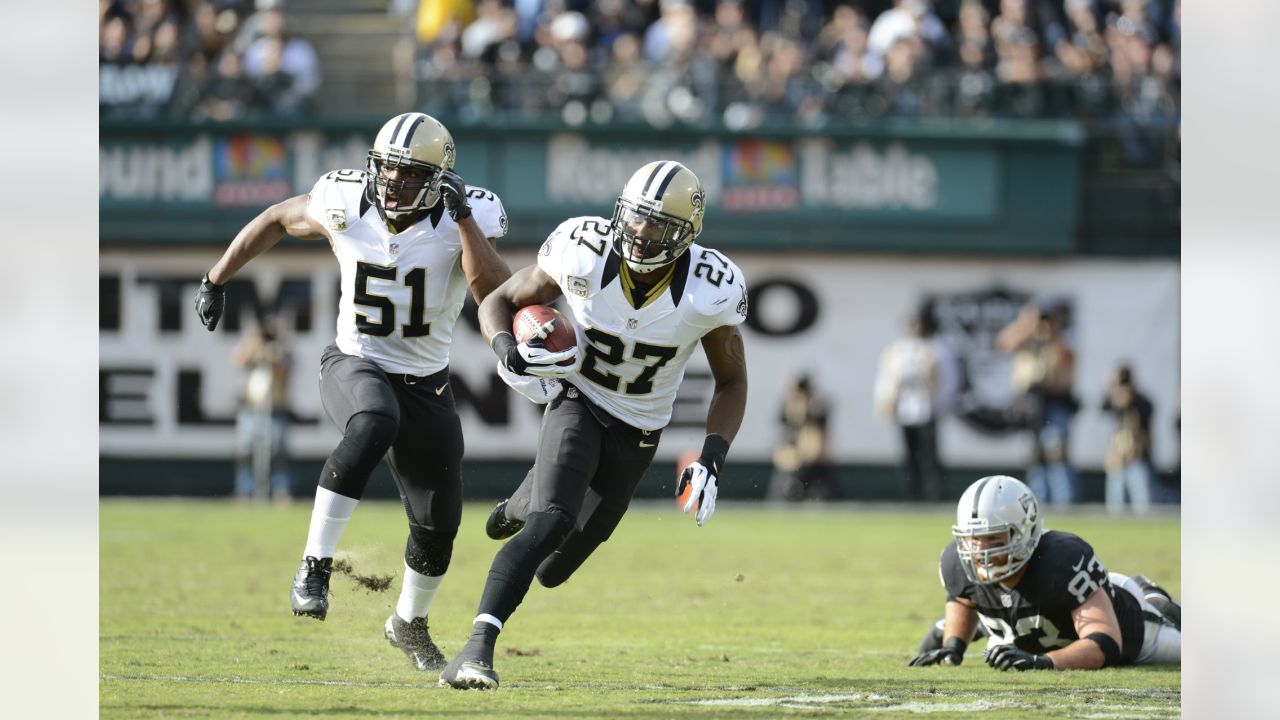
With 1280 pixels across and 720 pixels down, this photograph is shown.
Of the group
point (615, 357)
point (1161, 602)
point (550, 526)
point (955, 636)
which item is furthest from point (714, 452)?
point (1161, 602)

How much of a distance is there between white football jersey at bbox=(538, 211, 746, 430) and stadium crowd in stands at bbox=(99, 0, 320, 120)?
10594 mm

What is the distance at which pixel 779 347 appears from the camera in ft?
52.4

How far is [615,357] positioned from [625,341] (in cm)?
7

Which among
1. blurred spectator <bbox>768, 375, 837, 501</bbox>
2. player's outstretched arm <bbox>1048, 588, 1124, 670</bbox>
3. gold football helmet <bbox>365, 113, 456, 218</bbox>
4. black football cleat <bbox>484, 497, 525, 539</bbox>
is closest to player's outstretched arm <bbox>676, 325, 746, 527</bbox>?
black football cleat <bbox>484, 497, 525, 539</bbox>

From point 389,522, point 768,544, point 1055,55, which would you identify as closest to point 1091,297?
point 1055,55

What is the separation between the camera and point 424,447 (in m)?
6.21

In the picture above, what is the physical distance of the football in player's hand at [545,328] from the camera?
18.6 ft

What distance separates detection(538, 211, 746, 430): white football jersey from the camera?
582cm

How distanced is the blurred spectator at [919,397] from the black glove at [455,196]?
30.4 ft
